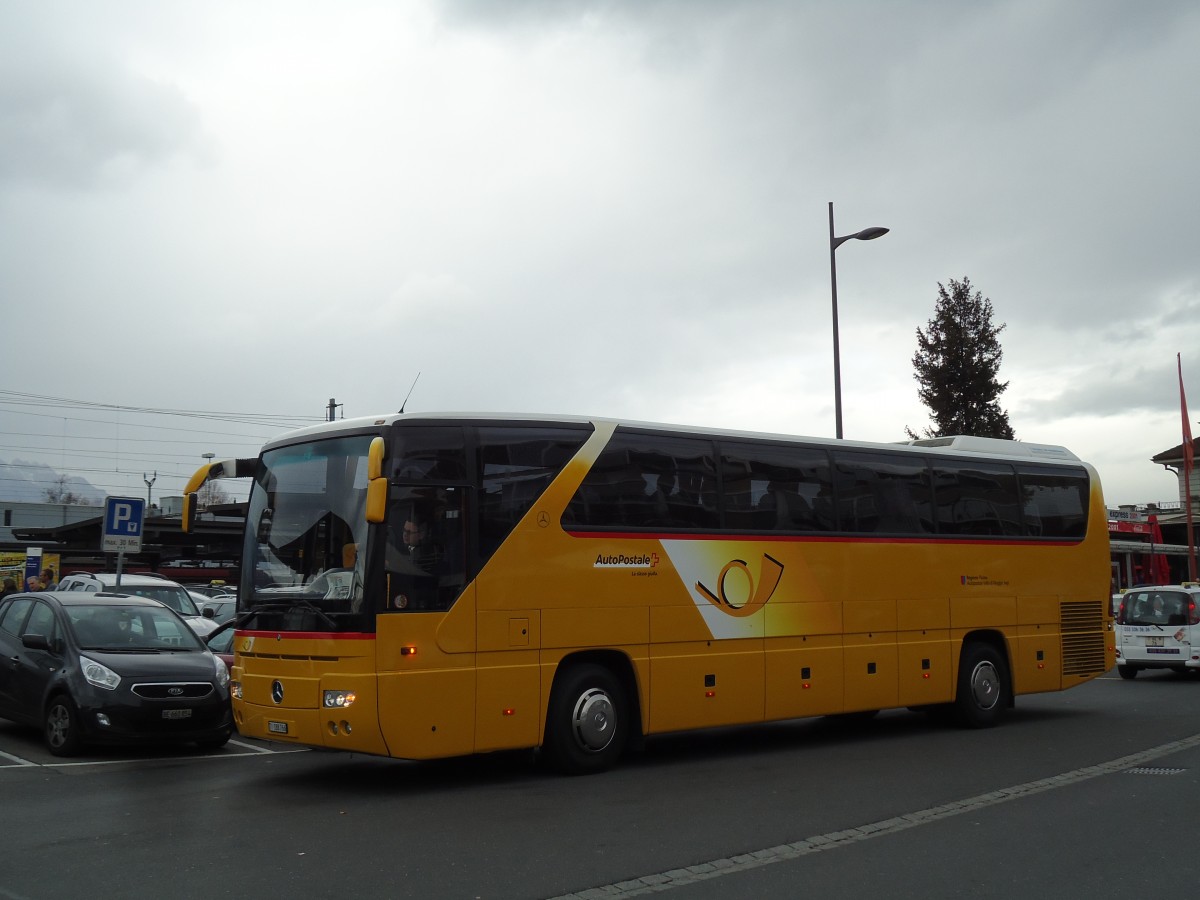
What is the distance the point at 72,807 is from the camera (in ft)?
31.0

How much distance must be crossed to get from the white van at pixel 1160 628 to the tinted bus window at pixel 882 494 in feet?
34.3

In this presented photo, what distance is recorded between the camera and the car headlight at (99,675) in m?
12.2

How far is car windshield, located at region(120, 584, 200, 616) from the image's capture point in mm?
20969

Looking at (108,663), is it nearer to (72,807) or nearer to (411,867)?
(72,807)

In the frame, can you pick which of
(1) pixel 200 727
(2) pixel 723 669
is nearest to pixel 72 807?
(1) pixel 200 727

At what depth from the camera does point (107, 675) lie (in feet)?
40.2

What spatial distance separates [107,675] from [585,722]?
5.18 meters

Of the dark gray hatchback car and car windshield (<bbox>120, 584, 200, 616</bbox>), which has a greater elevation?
car windshield (<bbox>120, 584, 200, 616</bbox>)

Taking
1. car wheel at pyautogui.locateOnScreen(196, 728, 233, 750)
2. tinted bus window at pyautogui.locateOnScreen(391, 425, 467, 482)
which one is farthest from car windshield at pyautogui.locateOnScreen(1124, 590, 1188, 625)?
car wheel at pyautogui.locateOnScreen(196, 728, 233, 750)

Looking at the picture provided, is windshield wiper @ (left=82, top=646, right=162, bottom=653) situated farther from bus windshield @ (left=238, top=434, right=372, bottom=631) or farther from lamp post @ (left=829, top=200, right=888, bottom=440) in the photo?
lamp post @ (left=829, top=200, right=888, bottom=440)

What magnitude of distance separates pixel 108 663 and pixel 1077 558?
42.6 feet

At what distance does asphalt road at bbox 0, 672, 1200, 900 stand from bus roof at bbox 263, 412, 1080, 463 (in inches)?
129

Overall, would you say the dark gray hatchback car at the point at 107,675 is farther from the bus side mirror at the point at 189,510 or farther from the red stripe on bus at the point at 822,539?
the red stripe on bus at the point at 822,539

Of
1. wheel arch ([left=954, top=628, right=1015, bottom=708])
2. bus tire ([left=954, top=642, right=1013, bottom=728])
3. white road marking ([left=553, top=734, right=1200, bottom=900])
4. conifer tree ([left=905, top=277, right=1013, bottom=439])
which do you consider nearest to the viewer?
white road marking ([left=553, top=734, right=1200, bottom=900])
